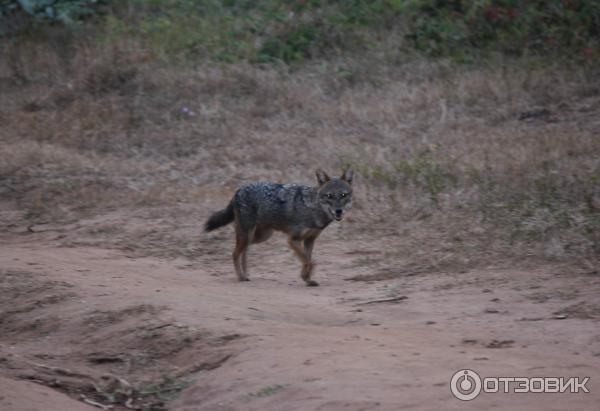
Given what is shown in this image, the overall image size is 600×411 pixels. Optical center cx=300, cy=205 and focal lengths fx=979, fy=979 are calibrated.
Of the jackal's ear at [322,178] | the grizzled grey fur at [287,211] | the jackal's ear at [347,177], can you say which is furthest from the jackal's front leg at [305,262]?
the jackal's ear at [347,177]

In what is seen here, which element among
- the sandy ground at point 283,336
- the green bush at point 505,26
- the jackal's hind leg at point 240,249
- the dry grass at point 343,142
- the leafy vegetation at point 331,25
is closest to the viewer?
the sandy ground at point 283,336

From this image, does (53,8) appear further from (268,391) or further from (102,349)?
(268,391)

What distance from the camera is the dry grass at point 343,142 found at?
10133mm

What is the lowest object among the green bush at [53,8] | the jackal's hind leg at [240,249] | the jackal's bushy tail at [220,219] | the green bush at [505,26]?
the jackal's hind leg at [240,249]

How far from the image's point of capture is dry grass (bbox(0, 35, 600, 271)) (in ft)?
33.2

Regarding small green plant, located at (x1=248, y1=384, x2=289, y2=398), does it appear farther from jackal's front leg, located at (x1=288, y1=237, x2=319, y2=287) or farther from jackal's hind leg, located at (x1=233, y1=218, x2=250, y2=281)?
jackal's hind leg, located at (x1=233, y1=218, x2=250, y2=281)

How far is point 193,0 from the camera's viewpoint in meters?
A: 20.1

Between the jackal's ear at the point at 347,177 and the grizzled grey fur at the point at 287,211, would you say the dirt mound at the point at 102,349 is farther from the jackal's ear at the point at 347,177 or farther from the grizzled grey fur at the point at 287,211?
the jackal's ear at the point at 347,177

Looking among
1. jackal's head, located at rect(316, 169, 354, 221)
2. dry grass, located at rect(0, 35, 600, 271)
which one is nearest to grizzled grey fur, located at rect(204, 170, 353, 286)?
jackal's head, located at rect(316, 169, 354, 221)

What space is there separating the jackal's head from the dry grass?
0.73m

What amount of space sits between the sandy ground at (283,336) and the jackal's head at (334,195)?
0.63 metres

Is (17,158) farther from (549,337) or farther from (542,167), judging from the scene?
(549,337)

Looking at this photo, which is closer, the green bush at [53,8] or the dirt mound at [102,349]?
the dirt mound at [102,349]

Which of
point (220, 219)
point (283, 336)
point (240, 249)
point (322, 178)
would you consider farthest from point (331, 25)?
point (283, 336)
